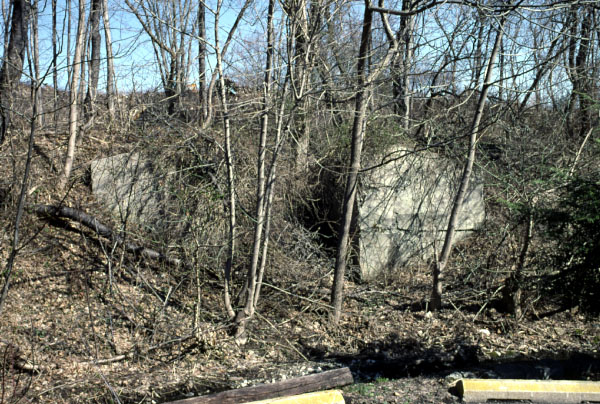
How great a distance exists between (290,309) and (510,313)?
3914 mm

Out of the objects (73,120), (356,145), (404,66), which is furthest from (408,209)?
(73,120)

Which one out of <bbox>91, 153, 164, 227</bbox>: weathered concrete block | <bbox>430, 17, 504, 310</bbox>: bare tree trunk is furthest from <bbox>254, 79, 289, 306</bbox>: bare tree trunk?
<bbox>430, 17, 504, 310</bbox>: bare tree trunk

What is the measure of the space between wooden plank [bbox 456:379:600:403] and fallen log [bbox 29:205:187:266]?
5.57m

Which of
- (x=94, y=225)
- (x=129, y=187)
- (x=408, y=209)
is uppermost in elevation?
(x=129, y=187)

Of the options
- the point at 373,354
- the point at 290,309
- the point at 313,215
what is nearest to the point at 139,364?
the point at 290,309

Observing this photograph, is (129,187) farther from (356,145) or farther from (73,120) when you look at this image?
(356,145)

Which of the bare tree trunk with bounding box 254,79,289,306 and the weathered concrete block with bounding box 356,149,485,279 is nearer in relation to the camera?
the bare tree trunk with bounding box 254,79,289,306

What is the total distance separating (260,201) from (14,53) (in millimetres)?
5622

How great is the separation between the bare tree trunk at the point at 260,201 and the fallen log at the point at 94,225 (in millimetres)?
1877

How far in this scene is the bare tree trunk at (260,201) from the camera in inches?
318

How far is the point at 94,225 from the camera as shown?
9.84m

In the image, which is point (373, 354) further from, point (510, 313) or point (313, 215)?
point (313, 215)

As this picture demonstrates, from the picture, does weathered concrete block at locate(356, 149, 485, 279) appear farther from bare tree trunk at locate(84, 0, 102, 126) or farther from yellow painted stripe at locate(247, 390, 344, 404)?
bare tree trunk at locate(84, 0, 102, 126)

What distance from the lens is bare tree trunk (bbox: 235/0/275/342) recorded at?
8.08 metres
